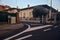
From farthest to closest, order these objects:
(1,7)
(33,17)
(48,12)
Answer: (48,12) < (33,17) < (1,7)

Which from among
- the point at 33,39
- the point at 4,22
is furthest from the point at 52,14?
the point at 33,39

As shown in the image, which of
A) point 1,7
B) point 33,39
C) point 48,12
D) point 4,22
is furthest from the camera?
point 48,12

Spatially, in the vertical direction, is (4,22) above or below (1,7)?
below

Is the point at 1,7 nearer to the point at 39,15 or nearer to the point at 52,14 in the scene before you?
the point at 39,15

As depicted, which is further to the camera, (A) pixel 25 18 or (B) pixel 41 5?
(B) pixel 41 5

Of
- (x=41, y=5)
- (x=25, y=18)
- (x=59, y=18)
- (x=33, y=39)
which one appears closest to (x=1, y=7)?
(x=25, y=18)

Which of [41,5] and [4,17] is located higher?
[41,5]

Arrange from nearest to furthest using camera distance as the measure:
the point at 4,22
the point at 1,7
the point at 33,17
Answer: the point at 4,22 → the point at 1,7 → the point at 33,17

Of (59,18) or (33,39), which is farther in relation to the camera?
(59,18)

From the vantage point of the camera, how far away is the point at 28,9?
29.8 m

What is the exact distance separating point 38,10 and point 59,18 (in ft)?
14.5

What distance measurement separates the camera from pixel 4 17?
20.4 meters

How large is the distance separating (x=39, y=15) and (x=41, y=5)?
3.10 metres

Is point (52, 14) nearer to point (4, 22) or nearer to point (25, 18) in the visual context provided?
point (25, 18)
